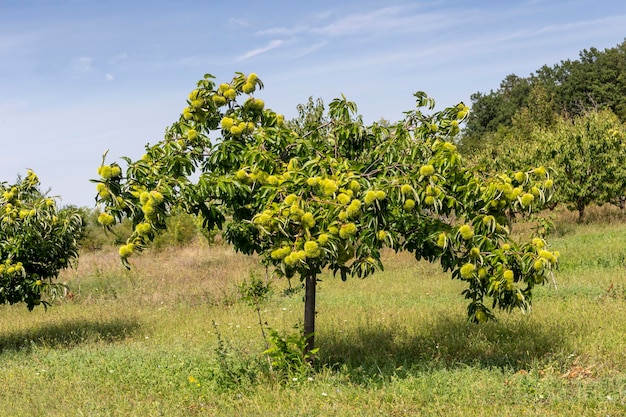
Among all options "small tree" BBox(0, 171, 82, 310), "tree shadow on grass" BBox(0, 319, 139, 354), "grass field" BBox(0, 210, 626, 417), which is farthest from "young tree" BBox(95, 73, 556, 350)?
"tree shadow on grass" BBox(0, 319, 139, 354)

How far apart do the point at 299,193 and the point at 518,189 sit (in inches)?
80.8

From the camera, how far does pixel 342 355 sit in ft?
24.2

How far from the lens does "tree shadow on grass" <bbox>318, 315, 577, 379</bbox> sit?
22.0 feet

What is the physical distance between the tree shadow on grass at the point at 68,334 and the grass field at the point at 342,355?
0.05 m

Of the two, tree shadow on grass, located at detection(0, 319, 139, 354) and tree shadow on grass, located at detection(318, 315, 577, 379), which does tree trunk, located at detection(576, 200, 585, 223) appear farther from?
tree shadow on grass, located at detection(0, 319, 139, 354)

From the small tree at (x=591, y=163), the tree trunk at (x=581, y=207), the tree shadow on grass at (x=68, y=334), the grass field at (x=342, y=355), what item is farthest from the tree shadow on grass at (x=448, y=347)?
the tree trunk at (x=581, y=207)

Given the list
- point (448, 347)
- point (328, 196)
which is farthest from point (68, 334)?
point (328, 196)

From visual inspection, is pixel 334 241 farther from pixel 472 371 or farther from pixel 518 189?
pixel 472 371

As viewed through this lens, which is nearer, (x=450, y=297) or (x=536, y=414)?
(x=536, y=414)

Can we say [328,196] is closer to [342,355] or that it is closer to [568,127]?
[342,355]

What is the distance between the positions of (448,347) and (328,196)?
3.38m

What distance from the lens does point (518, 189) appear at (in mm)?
5258

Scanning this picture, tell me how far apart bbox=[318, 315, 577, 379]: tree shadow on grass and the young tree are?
1.06m

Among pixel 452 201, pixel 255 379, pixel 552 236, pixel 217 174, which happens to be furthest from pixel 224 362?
pixel 552 236
